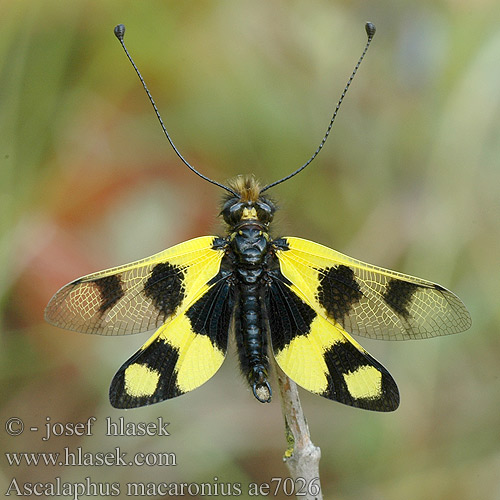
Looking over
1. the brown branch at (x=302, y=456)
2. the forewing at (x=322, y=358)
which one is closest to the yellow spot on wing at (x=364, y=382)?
the forewing at (x=322, y=358)

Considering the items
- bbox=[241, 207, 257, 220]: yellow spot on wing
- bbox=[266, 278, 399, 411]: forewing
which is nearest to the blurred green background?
bbox=[241, 207, 257, 220]: yellow spot on wing

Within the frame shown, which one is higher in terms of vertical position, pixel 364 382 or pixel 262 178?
pixel 262 178

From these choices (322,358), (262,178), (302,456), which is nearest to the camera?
(302,456)

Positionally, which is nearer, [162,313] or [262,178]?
[162,313]

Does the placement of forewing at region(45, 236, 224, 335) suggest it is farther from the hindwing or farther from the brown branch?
the brown branch

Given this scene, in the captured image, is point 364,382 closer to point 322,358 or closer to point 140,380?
point 322,358

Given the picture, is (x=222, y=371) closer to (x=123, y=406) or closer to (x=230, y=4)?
(x=123, y=406)

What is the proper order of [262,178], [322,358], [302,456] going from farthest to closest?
[262,178]
[322,358]
[302,456]

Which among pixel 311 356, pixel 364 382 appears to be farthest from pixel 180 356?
pixel 364 382

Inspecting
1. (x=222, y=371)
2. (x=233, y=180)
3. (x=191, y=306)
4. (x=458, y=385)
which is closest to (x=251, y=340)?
(x=191, y=306)
